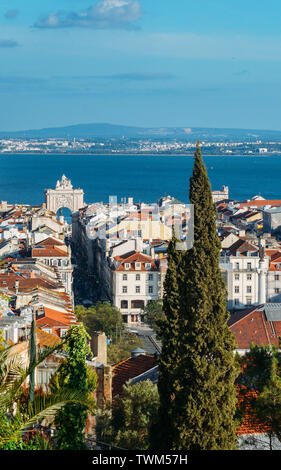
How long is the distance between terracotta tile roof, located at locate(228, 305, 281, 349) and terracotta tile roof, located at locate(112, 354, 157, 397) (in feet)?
22.7

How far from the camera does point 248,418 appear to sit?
45.7ft

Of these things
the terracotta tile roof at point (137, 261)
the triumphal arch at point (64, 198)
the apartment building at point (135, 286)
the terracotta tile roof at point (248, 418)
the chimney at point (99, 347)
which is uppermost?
the triumphal arch at point (64, 198)

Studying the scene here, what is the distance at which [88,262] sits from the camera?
175ft

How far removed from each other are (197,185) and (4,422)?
4911 millimetres

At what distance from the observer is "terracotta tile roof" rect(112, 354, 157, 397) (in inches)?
669

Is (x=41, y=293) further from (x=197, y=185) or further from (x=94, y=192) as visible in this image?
(x=94, y=192)

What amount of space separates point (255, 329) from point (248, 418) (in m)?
12.0

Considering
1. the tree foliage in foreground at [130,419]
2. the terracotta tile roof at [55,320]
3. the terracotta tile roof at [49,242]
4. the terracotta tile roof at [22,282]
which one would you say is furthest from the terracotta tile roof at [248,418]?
the terracotta tile roof at [49,242]

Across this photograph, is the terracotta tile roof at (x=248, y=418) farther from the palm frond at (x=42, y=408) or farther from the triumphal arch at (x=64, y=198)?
the triumphal arch at (x=64, y=198)

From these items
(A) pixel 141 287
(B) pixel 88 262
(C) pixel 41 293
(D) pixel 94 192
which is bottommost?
(C) pixel 41 293

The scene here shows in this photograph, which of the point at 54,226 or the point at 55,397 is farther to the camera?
the point at 54,226

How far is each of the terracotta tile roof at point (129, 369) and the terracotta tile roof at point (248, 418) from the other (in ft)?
10.5

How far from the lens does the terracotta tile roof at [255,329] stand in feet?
82.0

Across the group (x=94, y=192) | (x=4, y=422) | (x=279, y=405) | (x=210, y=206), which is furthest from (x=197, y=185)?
(x=94, y=192)
